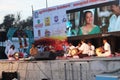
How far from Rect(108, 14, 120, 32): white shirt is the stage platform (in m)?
3.76

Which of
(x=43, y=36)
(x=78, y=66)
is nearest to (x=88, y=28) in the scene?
(x=43, y=36)

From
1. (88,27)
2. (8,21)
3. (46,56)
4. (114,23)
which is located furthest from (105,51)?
(8,21)

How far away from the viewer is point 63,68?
12.8m

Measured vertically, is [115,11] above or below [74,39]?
above

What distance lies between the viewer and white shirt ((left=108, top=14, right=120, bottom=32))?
16.1m

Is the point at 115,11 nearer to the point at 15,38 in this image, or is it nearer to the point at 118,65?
the point at 118,65

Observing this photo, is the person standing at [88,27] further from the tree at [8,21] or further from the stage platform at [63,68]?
the tree at [8,21]

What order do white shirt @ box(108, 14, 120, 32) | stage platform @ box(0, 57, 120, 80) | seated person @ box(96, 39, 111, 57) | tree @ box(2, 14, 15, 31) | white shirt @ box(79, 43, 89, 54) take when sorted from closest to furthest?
stage platform @ box(0, 57, 120, 80) < seated person @ box(96, 39, 111, 57) < white shirt @ box(79, 43, 89, 54) < white shirt @ box(108, 14, 120, 32) < tree @ box(2, 14, 15, 31)

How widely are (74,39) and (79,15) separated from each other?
1.23 m

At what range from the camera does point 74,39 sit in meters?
18.5

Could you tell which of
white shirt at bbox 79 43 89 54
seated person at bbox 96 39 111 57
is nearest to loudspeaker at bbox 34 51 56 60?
white shirt at bbox 79 43 89 54

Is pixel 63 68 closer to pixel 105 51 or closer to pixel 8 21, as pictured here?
pixel 105 51

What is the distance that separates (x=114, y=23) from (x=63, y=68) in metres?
4.46

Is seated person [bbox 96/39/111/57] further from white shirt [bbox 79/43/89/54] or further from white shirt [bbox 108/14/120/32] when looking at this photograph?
white shirt [bbox 108/14/120/32]
